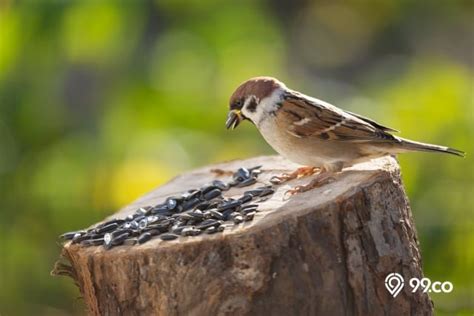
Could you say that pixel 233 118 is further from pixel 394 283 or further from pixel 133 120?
pixel 133 120

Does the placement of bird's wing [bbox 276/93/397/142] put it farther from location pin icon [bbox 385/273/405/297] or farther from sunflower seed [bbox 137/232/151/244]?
sunflower seed [bbox 137/232/151/244]

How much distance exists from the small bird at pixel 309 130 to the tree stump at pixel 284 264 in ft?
1.00

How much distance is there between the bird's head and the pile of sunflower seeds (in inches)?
8.0

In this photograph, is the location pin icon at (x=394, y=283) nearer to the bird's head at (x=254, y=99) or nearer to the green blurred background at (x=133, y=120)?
the bird's head at (x=254, y=99)

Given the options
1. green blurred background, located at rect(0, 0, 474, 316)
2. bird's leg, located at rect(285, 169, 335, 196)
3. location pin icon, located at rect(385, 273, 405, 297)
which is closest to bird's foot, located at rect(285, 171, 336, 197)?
bird's leg, located at rect(285, 169, 335, 196)

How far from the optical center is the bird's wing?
10.8ft

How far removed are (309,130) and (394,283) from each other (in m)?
0.67

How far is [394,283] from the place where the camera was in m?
2.84

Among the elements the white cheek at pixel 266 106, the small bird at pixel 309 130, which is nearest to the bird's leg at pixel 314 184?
the small bird at pixel 309 130

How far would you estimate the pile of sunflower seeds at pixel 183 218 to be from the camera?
2852 mm

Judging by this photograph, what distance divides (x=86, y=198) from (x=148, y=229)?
2442 millimetres

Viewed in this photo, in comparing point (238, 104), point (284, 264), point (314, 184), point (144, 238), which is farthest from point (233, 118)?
point (284, 264)

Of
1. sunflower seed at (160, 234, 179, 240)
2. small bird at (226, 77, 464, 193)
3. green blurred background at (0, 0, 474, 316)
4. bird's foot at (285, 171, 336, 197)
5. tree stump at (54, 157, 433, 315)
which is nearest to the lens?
tree stump at (54, 157, 433, 315)

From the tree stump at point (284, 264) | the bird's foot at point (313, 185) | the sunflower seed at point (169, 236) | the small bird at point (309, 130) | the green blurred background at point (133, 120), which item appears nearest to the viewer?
the tree stump at point (284, 264)
